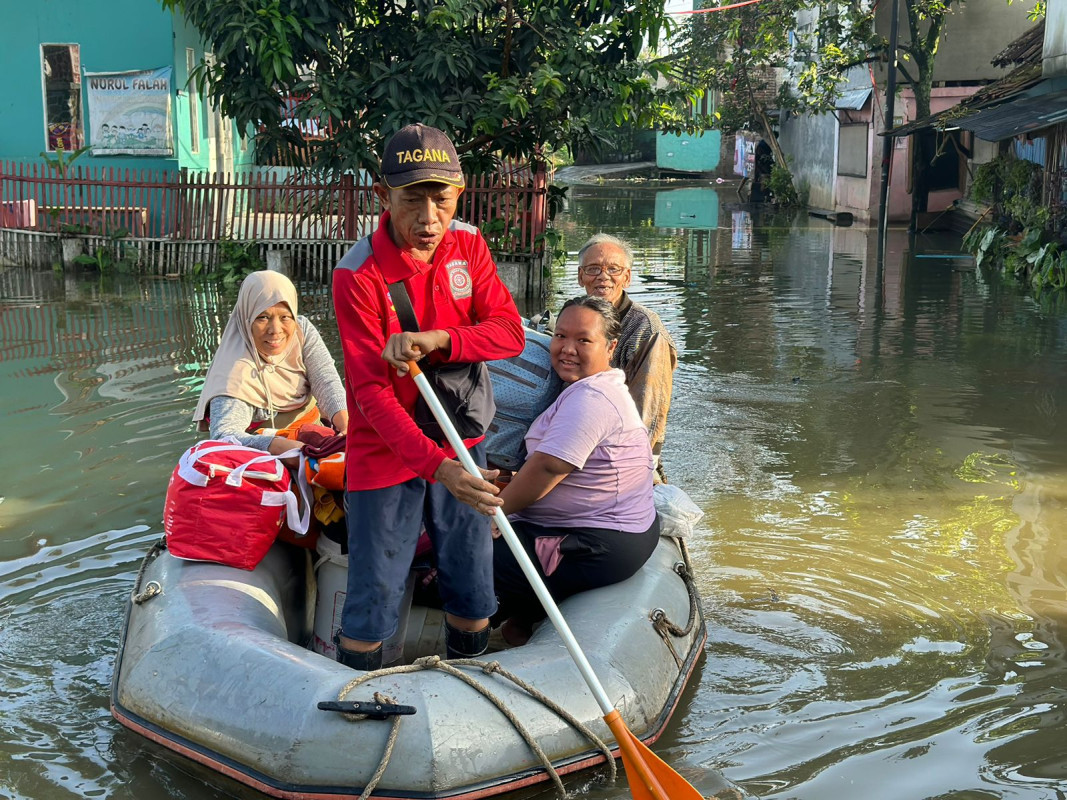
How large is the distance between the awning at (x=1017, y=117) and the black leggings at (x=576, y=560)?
11213 mm

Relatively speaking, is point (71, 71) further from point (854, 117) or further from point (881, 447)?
point (854, 117)

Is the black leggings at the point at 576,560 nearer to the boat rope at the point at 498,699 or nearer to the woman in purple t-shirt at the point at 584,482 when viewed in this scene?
the woman in purple t-shirt at the point at 584,482

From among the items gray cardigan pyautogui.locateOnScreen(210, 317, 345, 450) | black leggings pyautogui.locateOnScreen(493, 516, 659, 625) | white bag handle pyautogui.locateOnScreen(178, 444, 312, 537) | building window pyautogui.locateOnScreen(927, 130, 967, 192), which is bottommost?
black leggings pyautogui.locateOnScreen(493, 516, 659, 625)

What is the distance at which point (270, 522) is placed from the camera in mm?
4492

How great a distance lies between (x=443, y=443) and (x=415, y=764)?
3.26 ft

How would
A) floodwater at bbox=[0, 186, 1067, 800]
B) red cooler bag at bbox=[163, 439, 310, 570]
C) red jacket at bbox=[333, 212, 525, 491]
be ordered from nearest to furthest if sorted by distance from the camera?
red jacket at bbox=[333, 212, 525, 491] < floodwater at bbox=[0, 186, 1067, 800] < red cooler bag at bbox=[163, 439, 310, 570]

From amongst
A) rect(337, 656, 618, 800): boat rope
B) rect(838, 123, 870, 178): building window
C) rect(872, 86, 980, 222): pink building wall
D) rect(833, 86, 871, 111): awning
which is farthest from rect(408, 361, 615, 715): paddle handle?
rect(833, 86, 871, 111): awning

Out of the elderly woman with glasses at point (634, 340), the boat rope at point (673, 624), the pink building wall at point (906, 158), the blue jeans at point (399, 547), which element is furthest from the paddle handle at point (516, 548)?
the pink building wall at point (906, 158)

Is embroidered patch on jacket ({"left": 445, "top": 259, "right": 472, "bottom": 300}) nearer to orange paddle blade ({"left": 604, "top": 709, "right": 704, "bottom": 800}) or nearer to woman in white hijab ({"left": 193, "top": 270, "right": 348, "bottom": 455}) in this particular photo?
orange paddle blade ({"left": 604, "top": 709, "right": 704, "bottom": 800})

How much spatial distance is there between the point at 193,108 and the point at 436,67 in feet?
22.5

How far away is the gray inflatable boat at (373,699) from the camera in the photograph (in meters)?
3.43

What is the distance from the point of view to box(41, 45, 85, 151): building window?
17219mm

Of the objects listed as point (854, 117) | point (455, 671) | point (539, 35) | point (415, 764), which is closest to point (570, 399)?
point (455, 671)

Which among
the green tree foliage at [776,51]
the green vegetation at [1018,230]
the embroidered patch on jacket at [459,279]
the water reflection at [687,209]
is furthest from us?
the water reflection at [687,209]
